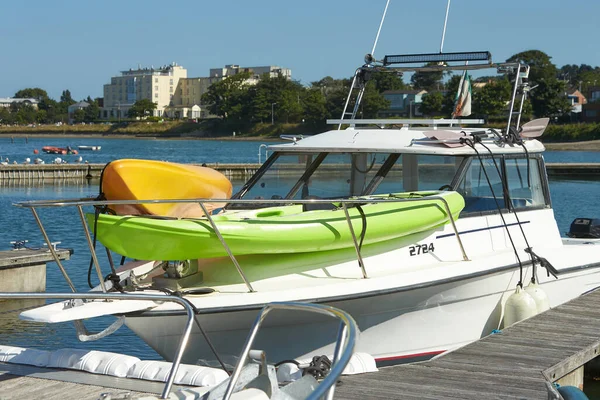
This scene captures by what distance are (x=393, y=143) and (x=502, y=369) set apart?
3.13m

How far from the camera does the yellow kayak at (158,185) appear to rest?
7531mm

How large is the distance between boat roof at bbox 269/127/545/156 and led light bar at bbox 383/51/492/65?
1.12 meters

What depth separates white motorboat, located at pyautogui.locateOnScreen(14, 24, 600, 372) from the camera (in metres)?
7.45

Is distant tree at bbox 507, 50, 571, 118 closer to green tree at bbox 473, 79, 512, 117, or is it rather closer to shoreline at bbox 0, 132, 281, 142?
green tree at bbox 473, 79, 512, 117

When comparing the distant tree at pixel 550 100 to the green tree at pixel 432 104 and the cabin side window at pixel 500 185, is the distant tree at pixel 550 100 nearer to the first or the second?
the green tree at pixel 432 104

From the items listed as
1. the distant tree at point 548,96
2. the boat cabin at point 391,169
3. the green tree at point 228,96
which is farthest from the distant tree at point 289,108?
the boat cabin at point 391,169

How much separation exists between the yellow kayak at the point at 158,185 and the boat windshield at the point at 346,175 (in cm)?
123

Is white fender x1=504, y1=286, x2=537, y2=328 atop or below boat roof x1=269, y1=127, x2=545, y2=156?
below

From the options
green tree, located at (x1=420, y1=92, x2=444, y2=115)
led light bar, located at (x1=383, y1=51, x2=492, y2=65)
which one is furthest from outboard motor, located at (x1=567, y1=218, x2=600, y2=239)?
green tree, located at (x1=420, y1=92, x2=444, y2=115)

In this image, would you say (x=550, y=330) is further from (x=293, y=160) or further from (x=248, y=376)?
(x=248, y=376)

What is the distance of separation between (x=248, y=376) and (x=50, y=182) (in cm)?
4033

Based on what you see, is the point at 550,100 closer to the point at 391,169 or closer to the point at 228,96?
the point at 228,96

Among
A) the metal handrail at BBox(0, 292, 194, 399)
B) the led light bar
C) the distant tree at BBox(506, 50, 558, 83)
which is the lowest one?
the metal handrail at BBox(0, 292, 194, 399)

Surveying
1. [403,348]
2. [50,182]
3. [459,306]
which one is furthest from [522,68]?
[50,182]
